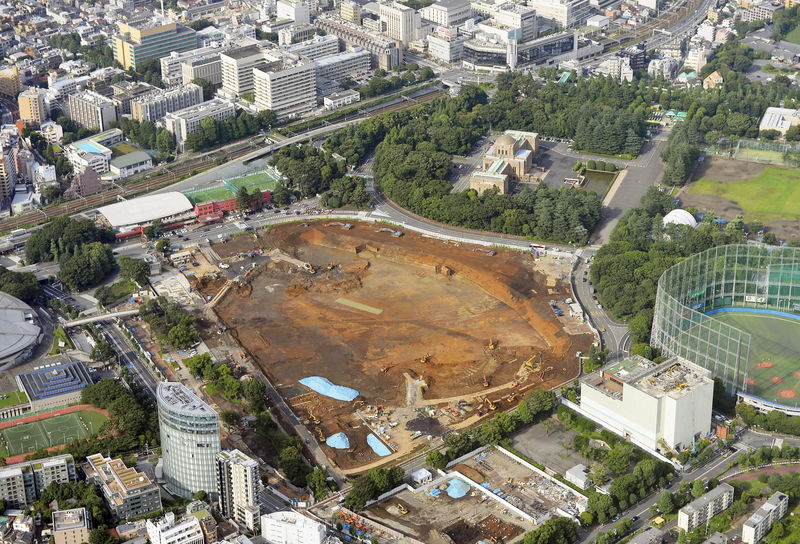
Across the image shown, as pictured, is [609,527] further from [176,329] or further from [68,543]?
[176,329]

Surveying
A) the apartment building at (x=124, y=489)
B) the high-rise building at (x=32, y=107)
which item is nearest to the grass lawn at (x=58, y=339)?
the apartment building at (x=124, y=489)

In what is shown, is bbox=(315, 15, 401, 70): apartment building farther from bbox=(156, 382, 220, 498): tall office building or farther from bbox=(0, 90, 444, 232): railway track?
bbox=(156, 382, 220, 498): tall office building

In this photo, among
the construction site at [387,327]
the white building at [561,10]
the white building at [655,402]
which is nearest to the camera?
the white building at [655,402]

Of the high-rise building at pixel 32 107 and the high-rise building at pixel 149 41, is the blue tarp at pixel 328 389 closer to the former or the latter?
the high-rise building at pixel 32 107

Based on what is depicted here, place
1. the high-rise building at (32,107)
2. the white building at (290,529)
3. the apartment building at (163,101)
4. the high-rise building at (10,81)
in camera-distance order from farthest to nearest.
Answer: the high-rise building at (10,81)
the high-rise building at (32,107)
the apartment building at (163,101)
the white building at (290,529)

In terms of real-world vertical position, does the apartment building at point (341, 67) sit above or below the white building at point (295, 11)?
below

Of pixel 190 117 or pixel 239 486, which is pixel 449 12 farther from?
pixel 239 486

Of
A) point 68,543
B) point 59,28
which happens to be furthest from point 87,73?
point 68,543
